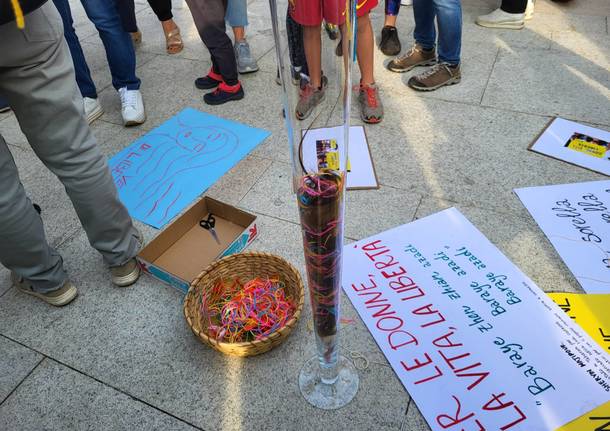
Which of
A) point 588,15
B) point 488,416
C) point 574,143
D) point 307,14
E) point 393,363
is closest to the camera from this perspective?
point 307,14

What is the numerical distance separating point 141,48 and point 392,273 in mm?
2527

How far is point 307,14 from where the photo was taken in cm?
70

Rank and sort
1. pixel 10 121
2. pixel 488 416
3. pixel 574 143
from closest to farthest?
pixel 488 416, pixel 574 143, pixel 10 121

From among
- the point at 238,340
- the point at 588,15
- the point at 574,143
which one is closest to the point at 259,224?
the point at 238,340

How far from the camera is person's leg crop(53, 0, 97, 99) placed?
2061mm

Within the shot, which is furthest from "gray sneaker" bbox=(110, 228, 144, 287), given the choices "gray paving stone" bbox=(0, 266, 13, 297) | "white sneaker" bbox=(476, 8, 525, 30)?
"white sneaker" bbox=(476, 8, 525, 30)

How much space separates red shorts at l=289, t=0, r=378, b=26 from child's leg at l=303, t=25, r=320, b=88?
14 mm

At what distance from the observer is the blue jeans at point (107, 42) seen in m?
2.05

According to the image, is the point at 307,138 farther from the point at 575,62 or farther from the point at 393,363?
the point at 575,62

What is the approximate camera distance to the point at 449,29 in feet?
7.25

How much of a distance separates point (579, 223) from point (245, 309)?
1.17m

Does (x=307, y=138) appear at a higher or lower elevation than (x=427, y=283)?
higher

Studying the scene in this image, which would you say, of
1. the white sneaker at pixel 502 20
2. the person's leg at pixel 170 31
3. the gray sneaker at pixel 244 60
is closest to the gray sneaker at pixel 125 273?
the gray sneaker at pixel 244 60

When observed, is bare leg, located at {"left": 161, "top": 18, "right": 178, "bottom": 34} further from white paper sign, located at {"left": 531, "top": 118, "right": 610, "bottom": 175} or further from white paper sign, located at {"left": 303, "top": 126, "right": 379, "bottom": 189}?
white paper sign, located at {"left": 531, "top": 118, "right": 610, "bottom": 175}
